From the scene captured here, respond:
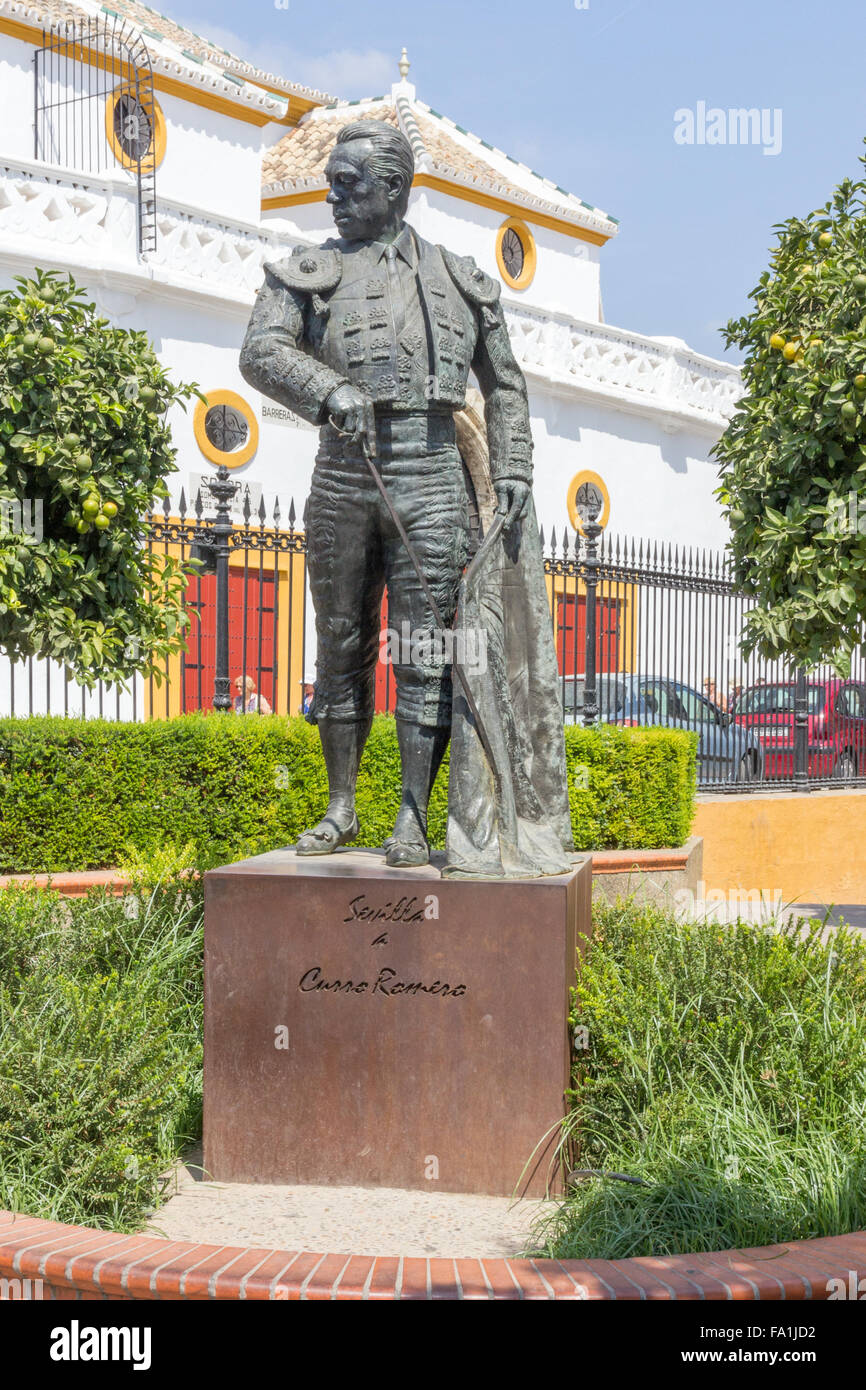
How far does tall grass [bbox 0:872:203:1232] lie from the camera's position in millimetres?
3852

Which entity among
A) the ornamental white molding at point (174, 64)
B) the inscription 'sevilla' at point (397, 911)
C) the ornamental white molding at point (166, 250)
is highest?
the ornamental white molding at point (174, 64)

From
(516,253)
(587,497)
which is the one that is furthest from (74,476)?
(516,253)

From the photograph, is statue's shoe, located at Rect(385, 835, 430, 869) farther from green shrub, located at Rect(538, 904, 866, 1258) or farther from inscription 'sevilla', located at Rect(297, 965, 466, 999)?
green shrub, located at Rect(538, 904, 866, 1258)

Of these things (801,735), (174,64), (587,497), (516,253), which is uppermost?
(174,64)

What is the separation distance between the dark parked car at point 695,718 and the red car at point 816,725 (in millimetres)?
186

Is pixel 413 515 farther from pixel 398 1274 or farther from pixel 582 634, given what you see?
pixel 582 634

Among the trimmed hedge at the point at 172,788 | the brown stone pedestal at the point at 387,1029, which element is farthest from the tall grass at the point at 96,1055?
the trimmed hedge at the point at 172,788

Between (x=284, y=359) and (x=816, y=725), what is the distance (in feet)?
37.3

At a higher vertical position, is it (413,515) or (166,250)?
(166,250)

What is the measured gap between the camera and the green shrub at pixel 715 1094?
355 cm

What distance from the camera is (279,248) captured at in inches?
749

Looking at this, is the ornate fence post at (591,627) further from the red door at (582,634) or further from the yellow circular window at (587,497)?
the yellow circular window at (587,497)

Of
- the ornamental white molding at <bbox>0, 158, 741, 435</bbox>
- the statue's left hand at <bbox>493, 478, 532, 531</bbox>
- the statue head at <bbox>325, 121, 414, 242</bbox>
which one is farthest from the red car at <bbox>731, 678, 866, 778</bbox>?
the statue head at <bbox>325, 121, 414, 242</bbox>

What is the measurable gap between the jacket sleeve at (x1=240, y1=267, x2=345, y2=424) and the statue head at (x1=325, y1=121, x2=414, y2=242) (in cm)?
35
